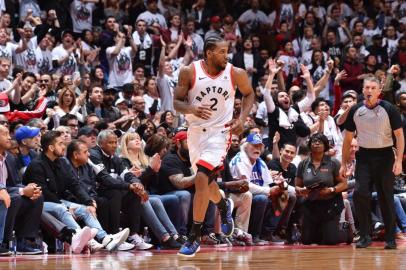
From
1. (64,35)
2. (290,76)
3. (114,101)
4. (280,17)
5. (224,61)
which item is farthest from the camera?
(280,17)

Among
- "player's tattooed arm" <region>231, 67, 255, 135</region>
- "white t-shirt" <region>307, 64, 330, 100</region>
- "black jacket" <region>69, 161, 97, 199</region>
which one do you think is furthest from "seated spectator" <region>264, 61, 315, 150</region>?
"player's tattooed arm" <region>231, 67, 255, 135</region>

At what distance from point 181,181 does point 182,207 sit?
0.32 meters

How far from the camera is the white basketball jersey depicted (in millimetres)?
9164

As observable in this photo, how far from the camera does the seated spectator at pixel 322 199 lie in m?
12.2

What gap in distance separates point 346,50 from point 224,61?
11.6 m

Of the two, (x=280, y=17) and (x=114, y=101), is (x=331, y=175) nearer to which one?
(x=114, y=101)

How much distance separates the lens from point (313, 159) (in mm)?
12594

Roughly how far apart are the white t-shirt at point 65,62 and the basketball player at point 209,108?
7625mm

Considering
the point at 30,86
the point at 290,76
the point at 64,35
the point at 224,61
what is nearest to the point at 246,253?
the point at 224,61

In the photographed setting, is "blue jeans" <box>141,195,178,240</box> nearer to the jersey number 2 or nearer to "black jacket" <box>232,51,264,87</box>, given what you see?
the jersey number 2

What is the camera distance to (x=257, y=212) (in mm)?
12430

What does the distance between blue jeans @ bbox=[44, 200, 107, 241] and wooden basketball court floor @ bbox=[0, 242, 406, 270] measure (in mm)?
383

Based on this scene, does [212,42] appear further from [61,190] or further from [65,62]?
[65,62]

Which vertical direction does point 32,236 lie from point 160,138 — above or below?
below
